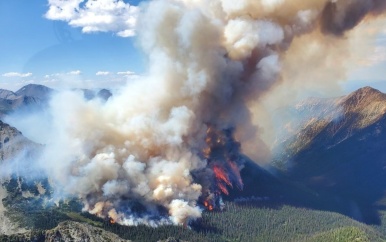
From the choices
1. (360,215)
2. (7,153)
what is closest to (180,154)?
(7,153)

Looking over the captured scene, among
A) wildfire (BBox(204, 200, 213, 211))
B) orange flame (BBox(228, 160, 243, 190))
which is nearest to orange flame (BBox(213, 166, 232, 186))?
orange flame (BBox(228, 160, 243, 190))

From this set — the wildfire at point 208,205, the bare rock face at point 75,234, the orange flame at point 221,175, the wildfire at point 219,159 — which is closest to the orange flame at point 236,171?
the wildfire at point 219,159

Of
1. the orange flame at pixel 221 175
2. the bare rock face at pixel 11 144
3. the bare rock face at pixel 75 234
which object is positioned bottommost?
the bare rock face at pixel 75 234

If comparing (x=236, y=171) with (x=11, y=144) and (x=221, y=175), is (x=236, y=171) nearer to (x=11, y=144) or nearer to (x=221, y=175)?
(x=221, y=175)

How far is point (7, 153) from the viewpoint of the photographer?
5876 inches

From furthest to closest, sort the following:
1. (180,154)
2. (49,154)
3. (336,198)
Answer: (336,198), (49,154), (180,154)

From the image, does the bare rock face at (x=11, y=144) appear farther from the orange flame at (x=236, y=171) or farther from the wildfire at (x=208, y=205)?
the orange flame at (x=236, y=171)

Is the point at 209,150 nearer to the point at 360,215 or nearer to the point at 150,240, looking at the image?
the point at 150,240

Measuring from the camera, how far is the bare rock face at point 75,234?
258ft

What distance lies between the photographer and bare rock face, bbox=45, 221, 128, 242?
78.6 m

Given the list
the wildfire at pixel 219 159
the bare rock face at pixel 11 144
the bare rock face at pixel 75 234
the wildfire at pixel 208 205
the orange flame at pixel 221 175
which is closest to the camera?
the bare rock face at pixel 75 234

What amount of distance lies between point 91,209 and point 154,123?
2697 centimetres

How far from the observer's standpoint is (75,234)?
80.1 m

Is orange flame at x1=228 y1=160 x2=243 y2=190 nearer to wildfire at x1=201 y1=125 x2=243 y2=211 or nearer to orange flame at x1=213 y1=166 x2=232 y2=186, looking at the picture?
wildfire at x1=201 y1=125 x2=243 y2=211
